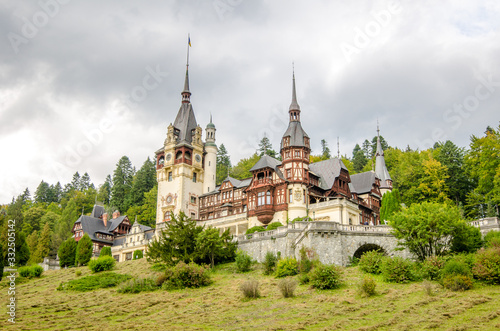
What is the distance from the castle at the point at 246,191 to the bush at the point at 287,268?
11.3 metres

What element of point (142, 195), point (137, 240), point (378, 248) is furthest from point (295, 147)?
point (142, 195)

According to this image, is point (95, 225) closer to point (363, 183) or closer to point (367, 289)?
point (363, 183)

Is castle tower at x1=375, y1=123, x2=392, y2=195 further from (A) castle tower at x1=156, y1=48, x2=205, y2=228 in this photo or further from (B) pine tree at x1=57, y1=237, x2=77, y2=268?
(B) pine tree at x1=57, y1=237, x2=77, y2=268

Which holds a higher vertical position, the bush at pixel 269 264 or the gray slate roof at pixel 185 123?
the gray slate roof at pixel 185 123

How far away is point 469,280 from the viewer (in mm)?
28031

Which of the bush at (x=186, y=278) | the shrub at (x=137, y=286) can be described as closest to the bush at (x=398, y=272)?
the bush at (x=186, y=278)

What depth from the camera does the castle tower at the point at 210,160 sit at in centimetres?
6900

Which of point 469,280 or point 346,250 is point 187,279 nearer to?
point 346,250

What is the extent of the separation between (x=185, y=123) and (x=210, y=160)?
6498 mm

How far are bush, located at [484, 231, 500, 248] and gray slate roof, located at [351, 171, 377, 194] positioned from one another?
26041 mm

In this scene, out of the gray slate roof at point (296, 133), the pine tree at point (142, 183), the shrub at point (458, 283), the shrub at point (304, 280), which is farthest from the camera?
the pine tree at point (142, 183)

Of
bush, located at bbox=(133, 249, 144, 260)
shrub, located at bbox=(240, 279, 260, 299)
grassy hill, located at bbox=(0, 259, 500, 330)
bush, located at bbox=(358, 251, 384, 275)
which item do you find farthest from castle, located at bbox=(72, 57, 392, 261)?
shrub, located at bbox=(240, 279, 260, 299)

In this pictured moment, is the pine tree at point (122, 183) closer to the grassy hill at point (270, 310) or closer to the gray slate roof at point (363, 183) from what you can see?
the gray slate roof at point (363, 183)

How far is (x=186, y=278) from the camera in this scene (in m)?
36.6
